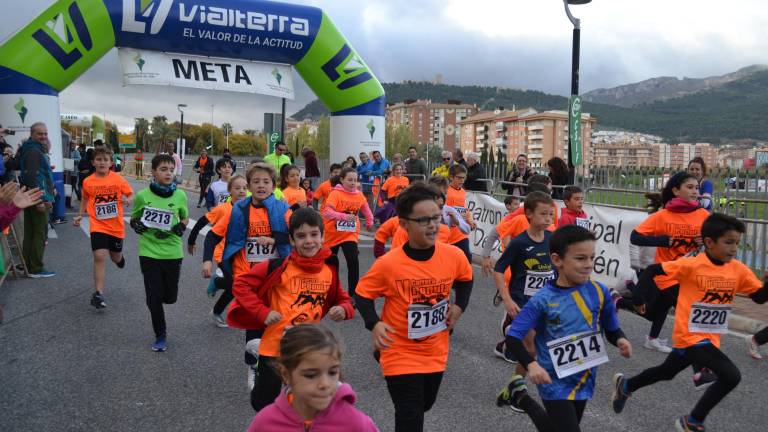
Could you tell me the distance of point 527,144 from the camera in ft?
547

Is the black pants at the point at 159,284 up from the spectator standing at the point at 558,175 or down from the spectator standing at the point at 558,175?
down

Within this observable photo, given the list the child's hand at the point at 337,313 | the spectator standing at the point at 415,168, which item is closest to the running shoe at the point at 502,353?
the child's hand at the point at 337,313

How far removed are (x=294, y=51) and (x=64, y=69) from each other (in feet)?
16.7

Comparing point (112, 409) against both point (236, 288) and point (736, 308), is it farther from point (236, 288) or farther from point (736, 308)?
point (736, 308)

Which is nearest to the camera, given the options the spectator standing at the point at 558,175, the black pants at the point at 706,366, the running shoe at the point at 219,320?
the black pants at the point at 706,366

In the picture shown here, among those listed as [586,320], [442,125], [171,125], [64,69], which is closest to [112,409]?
[586,320]

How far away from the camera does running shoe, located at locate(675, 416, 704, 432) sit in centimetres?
427

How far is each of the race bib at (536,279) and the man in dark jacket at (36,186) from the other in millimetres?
6900

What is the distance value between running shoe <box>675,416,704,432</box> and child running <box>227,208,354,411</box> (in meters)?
2.23

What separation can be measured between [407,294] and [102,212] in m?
5.10

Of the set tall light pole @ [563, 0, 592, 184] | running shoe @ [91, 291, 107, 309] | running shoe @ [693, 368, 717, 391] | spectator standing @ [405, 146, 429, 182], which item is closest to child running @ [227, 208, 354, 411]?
running shoe @ [693, 368, 717, 391]

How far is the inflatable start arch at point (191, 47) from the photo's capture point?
555 inches

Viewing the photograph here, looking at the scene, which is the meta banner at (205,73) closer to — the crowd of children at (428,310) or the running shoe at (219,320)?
the running shoe at (219,320)

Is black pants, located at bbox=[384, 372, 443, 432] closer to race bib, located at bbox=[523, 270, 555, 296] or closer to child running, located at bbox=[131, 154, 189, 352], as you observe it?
race bib, located at bbox=[523, 270, 555, 296]
